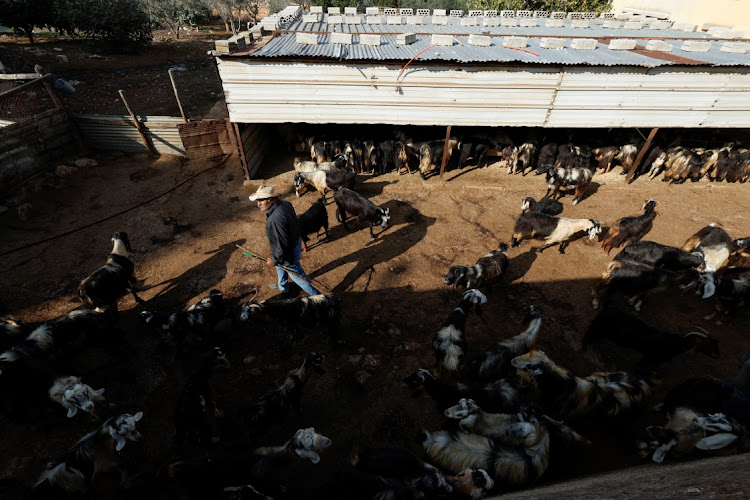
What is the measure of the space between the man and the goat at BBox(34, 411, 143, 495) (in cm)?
307

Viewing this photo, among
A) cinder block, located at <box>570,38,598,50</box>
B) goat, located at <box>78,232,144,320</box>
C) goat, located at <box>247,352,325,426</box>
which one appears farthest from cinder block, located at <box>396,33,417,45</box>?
goat, located at <box>247,352,325,426</box>

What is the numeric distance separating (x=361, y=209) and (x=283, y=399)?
16.8ft

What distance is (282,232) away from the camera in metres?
5.83

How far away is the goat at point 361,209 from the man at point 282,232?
8.44 ft

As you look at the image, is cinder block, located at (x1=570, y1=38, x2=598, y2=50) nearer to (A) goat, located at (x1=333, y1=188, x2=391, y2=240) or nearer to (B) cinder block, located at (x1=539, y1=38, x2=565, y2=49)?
(B) cinder block, located at (x1=539, y1=38, x2=565, y2=49)

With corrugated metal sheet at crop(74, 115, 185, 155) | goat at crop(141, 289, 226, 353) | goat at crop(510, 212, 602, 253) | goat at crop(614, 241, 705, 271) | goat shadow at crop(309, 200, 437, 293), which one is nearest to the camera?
goat at crop(141, 289, 226, 353)

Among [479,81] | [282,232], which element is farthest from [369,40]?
[282,232]

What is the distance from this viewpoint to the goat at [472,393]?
464cm

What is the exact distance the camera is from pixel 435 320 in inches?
262

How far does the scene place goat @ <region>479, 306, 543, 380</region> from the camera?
5.17m

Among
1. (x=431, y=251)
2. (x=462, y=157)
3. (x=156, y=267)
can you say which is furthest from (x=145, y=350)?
(x=462, y=157)

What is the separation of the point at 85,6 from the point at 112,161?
687 inches

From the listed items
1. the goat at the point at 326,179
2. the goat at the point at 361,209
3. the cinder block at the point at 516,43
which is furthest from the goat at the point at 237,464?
the cinder block at the point at 516,43

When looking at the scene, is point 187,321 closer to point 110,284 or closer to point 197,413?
point 197,413
